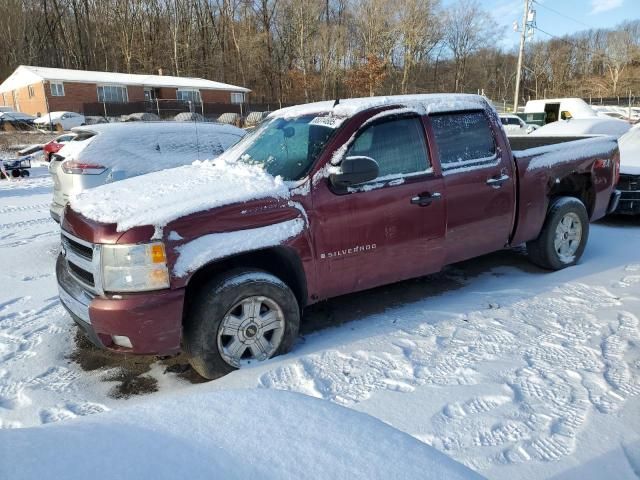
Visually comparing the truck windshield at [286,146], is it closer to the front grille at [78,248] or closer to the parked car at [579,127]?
the front grille at [78,248]

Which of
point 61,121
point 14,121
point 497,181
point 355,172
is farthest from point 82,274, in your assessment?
point 14,121

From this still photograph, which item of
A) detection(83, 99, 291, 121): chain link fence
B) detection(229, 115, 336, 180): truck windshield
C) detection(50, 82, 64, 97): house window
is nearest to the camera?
detection(229, 115, 336, 180): truck windshield

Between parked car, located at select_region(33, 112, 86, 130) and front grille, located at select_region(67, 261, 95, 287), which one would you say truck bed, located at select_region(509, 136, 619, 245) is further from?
parked car, located at select_region(33, 112, 86, 130)

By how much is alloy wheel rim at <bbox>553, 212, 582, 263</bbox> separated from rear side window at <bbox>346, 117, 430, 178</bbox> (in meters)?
2.07

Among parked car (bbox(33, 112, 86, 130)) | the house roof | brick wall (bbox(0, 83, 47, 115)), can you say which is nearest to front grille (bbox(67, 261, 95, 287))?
parked car (bbox(33, 112, 86, 130))

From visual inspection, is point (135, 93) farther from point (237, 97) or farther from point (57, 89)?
point (237, 97)

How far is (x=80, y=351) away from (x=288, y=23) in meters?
59.9

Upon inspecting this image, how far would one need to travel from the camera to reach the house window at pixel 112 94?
43.4 metres

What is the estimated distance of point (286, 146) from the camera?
13.9ft

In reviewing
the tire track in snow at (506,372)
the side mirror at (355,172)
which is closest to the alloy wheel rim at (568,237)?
the tire track in snow at (506,372)

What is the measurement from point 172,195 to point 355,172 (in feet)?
4.39

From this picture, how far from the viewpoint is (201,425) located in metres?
1.57

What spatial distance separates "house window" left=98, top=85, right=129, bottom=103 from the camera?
142 ft

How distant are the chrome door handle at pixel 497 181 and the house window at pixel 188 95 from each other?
46280mm
